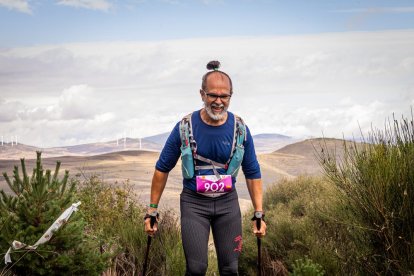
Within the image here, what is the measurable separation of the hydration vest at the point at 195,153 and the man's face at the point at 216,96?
227 millimetres

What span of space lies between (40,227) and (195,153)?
5.44 feet

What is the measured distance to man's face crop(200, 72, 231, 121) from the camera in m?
5.37

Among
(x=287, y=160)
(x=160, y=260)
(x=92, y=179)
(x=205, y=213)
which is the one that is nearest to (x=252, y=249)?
(x=160, y=260)

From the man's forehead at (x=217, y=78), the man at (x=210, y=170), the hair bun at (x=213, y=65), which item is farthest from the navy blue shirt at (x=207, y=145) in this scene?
the hair bun at (x=213, y=65)

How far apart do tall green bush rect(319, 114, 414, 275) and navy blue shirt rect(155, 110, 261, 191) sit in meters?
1.05

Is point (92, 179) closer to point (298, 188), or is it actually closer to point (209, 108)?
point (298, 188)

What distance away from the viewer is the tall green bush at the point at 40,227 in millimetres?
5500

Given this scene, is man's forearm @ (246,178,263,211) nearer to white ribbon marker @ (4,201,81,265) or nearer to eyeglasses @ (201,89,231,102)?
eyeglasses @ (201,89,231,102)

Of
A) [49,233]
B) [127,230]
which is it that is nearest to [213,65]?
[49,233]

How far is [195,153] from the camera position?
5.36 metres

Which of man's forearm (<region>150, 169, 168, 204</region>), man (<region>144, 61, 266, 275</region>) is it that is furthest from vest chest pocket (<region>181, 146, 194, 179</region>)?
man's forearm (<region>150, 169, 168, 204</region>)

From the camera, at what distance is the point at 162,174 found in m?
5.58

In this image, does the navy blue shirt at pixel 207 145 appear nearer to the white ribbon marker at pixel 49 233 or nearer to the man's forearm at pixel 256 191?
the man's forearm at pixel 256 191

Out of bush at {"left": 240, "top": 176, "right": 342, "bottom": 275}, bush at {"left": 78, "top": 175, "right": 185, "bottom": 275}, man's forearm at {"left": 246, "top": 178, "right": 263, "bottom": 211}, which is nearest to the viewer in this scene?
man's forearm at {"left": 246, "top": 178, "right": 263, "bottom": 211}
